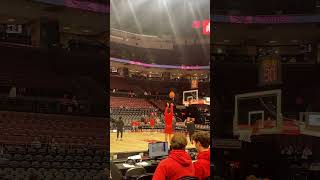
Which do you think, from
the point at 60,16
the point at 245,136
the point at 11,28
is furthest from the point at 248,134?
the point at 11,28

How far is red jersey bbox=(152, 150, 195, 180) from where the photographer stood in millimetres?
3385

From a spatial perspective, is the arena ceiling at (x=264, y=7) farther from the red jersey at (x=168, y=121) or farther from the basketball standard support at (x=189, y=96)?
the red jersey at (x=168, y=121)

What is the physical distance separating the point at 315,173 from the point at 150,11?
6.94 feet

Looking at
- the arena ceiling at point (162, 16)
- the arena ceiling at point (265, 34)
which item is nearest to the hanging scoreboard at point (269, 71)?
the arena ceiling at point (265, 34)

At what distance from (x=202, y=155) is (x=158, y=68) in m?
0.95

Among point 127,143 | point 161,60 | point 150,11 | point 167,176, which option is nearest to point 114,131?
point 127,143

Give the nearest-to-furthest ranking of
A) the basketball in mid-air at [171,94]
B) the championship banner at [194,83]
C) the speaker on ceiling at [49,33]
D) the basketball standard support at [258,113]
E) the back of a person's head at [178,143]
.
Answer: the speaker on ceiling at [49,33] < the basketball standard support at [258,113] < the back of a person's head at [178,143] < the championship banner at [194,83] < the basketball in mid-air at [171,94]

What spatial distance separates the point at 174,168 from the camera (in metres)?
3.41

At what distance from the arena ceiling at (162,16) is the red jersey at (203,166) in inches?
47.2

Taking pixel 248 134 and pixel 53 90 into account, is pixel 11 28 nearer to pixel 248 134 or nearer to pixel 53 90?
pixel 53 90

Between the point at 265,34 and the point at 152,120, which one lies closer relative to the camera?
the point at 265,34

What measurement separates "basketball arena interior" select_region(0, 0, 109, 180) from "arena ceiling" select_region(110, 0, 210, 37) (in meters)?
0.97

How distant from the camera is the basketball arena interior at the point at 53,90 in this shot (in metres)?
2.64

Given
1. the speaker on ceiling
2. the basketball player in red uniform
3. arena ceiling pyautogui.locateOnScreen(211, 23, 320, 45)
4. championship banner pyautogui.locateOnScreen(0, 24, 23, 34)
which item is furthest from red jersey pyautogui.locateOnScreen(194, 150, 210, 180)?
championship banner pyautogui.locateOnScreen(0, 24, 23, 34)
